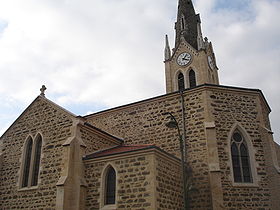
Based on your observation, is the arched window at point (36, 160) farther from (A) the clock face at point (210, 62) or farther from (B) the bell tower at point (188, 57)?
(A) the clock face at point (210, 62)

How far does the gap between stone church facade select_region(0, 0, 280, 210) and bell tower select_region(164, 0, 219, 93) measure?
15.4 metres

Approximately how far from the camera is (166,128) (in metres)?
16.6

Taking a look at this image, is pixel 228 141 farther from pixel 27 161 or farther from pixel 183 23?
pixel 183 23

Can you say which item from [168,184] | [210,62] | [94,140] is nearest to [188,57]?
[210,62]

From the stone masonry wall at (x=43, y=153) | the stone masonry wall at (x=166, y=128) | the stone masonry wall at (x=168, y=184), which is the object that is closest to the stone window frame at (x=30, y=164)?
the stone masonry wall at (x=43, y=153)

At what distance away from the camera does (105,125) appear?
63.1 feet

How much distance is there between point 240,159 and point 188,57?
70.6ft

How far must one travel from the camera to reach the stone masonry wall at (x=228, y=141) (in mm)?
13992

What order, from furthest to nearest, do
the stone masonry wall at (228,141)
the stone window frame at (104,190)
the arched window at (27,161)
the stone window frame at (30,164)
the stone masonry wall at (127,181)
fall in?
the arched window at (27,161)
the stone window frame at (30,164)
the stone masonry wall at (228,141)
the stone window frame at (104,190)
the stone masonry wall at (127,181)

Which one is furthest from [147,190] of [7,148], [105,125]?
[7,148]

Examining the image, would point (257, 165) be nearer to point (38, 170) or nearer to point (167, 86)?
point (38, 170)

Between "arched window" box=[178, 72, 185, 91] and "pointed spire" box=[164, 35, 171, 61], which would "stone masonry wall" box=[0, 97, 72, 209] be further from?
"pointed spire" box=[164, 35, 171, 61]

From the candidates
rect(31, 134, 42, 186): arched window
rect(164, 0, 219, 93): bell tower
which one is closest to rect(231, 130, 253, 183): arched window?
rect(31, 134, 42, 186): arched window

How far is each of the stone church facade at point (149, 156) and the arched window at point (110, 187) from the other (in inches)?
1.7
